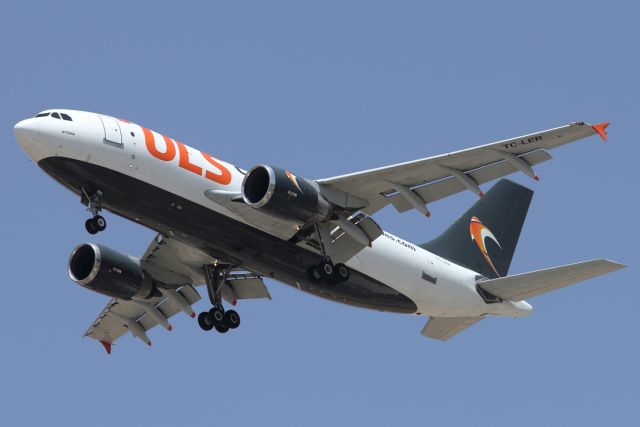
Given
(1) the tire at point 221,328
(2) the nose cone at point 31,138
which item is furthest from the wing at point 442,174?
(2) the nose cone at point 31,138

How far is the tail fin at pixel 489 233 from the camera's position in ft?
141

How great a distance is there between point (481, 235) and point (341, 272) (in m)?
8.68

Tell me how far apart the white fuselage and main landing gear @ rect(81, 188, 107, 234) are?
102 cm

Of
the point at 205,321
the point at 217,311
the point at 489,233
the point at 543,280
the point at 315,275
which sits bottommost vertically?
the point at 205,321

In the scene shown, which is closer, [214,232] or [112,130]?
[112,130]

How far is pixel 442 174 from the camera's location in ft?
118

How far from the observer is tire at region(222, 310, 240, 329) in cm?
4019

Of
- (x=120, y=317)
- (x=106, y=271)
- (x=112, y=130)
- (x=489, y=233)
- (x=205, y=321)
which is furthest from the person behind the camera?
(x=120, y=317)

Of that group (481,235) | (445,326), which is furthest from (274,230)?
(481,235)

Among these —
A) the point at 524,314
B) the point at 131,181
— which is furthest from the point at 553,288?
the point at 131,181

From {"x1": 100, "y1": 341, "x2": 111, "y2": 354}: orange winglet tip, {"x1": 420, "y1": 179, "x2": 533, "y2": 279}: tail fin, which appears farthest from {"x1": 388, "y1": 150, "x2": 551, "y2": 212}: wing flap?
{"x1": 100, "y1": 341, "x2": 111, "y2": 354}: orange winglet tip

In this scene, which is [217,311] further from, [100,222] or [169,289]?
[100,222]

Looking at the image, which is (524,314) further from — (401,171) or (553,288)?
(401,171)

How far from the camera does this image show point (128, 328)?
4572 centimetres
